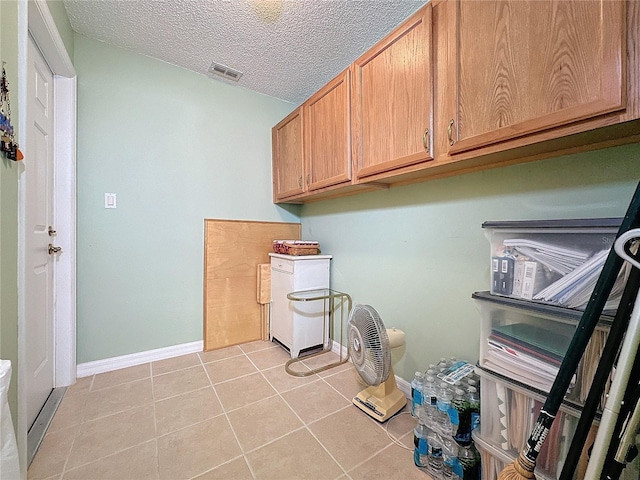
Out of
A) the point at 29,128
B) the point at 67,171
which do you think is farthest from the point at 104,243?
the point at 29,128

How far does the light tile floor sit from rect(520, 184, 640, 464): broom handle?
0.63 meters

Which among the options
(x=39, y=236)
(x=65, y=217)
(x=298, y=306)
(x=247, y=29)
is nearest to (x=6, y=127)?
(x=39, y=236)

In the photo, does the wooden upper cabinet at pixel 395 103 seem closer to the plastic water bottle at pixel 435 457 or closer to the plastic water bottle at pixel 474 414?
the plastic water bottle at pixel 474 414

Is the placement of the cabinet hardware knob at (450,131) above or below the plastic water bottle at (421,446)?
above

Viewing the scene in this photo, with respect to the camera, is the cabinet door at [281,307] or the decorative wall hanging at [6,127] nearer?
the decorative wall hanging at [6,127]

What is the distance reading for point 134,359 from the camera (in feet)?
6.64

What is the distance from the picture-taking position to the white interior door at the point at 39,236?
1320 millimetres

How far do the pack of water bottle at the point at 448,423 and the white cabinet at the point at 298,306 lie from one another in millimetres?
1137

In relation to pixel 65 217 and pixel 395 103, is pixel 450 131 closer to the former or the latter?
pixel 395 103

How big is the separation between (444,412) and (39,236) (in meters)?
2.32

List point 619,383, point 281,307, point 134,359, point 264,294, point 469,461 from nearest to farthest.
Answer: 1. point 619,383
2. point 469,461
3. point 134,359
4. point 281,307
5. point 264,294

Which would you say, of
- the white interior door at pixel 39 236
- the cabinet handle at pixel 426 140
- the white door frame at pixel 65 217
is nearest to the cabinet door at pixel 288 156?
the cabinet handle at pixel 426 140

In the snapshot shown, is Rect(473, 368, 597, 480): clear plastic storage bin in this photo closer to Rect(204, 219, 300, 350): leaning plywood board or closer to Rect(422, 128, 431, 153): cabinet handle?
Rect(422, 128, 431, 153): cabinet handle

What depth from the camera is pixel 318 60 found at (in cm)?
206
